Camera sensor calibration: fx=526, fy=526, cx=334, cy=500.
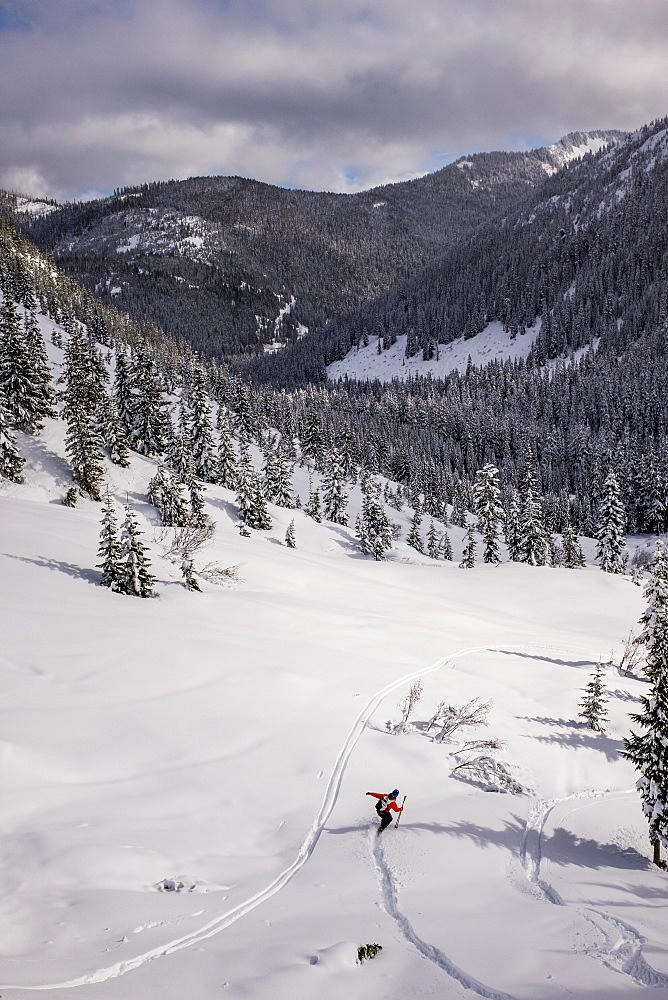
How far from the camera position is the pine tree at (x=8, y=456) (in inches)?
1703

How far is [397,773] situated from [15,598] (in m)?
13.4

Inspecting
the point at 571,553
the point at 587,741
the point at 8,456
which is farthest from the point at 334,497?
the point at 587,741

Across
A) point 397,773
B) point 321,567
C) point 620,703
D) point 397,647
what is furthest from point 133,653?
point 321,567

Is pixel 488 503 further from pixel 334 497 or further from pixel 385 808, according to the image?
pixel 385 808

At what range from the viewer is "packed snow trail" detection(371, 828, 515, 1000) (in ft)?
21.2

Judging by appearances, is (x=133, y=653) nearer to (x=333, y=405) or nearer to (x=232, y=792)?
(x=232, y=792)

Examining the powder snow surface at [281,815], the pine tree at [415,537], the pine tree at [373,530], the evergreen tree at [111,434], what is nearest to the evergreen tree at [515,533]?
the pine tree at [415,537]

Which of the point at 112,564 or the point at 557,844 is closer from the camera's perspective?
the point at 557,844

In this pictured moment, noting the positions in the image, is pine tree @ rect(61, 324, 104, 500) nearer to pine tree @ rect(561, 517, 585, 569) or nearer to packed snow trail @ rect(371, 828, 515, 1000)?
packed snow trail @ rect(371, 828, 515, 1000)

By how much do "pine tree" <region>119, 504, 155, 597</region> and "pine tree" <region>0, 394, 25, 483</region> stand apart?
95.2 ft

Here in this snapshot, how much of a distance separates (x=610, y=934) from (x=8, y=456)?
48.9m

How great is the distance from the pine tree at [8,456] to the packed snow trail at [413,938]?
146ft

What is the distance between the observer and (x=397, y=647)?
2309 cm

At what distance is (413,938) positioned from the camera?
750 centimetres
